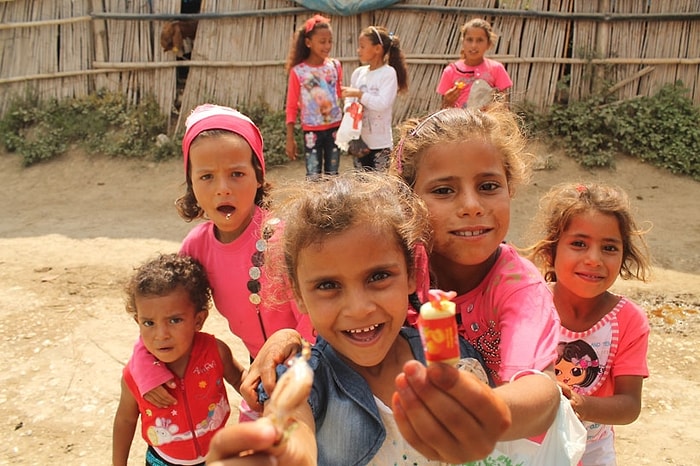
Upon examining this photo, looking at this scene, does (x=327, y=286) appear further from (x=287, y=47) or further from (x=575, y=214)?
(x=287, y=47)

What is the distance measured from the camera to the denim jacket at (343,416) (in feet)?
4.41

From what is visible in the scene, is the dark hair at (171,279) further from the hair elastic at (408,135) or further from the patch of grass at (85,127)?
the patch of grass at (85,127)

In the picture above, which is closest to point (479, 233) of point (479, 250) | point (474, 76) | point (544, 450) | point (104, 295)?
point (479, 250)

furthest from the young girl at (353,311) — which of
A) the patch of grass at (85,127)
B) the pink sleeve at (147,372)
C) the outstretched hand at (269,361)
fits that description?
the patch of grass at (85,127)

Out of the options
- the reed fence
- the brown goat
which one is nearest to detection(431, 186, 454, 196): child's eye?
the reed fence

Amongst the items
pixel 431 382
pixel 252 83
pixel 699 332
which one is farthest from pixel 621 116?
pixel 431 382

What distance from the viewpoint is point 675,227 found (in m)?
6.14

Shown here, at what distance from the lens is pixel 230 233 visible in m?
2.34

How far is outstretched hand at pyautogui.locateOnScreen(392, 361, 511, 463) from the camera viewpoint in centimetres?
97

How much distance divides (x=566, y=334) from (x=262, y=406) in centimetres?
111

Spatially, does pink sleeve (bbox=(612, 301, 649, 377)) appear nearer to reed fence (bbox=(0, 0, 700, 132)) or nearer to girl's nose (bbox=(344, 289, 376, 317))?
Answer: girl's nose (bbox=(344, 289, 376, 317))

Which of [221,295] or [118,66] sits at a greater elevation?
[118,66]

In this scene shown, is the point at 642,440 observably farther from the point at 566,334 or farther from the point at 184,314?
the point at 184,314

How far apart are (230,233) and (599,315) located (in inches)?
55.7
